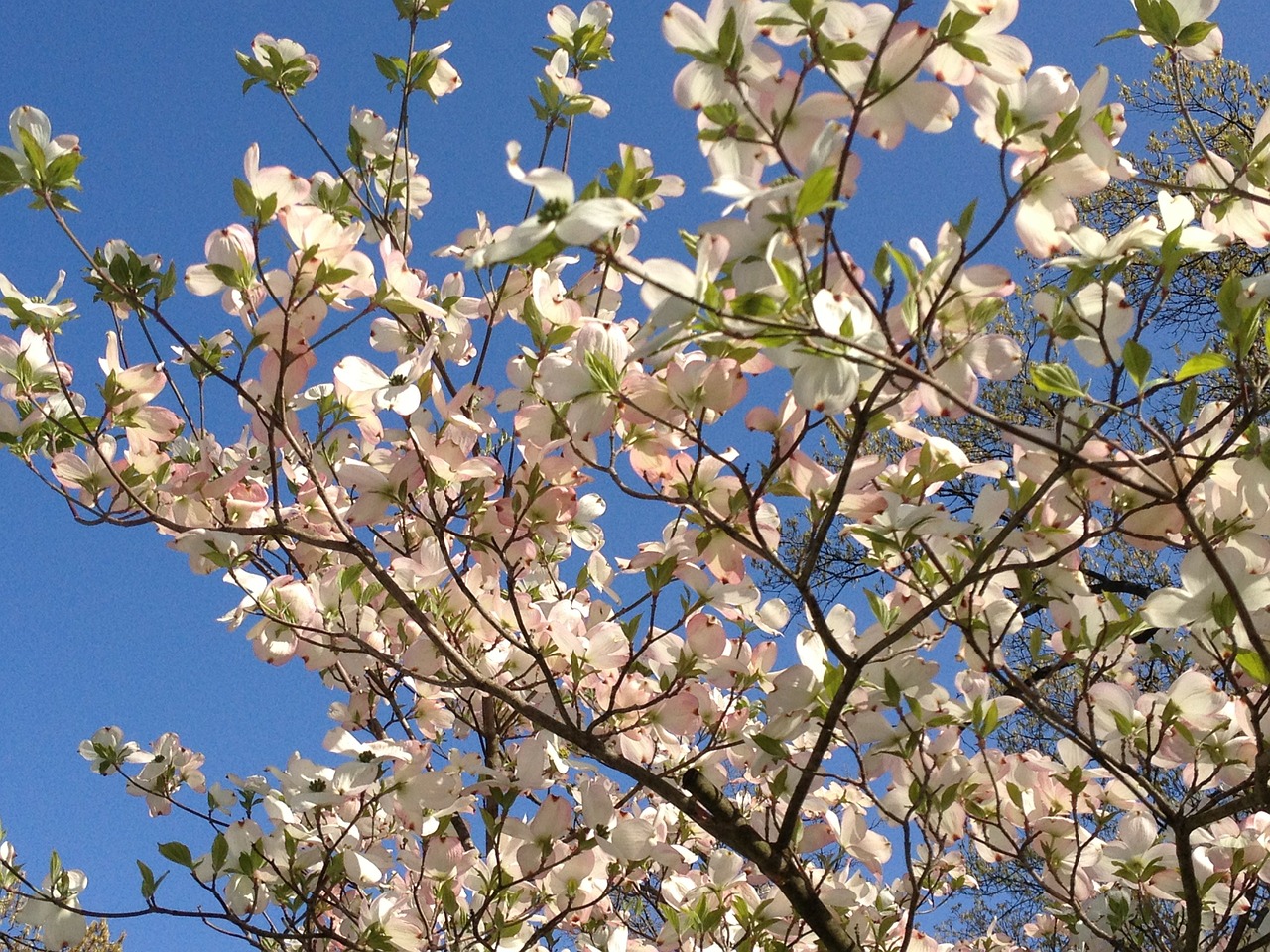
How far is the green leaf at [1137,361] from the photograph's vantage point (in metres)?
0.96

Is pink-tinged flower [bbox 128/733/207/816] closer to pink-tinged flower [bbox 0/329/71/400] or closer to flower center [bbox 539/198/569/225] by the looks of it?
pink-tinged flower [bbox 0/329/71/400]

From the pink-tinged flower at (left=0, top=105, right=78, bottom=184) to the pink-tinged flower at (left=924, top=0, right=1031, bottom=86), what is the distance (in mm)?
1075

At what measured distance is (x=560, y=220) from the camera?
2.20 feet

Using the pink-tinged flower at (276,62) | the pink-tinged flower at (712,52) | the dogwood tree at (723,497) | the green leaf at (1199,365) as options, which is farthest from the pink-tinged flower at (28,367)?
the green leaf at (1199,365)

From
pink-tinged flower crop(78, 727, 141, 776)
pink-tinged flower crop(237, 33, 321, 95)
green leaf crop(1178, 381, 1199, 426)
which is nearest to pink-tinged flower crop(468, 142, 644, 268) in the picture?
green leaf crop(1178, 381, 1199, 426)

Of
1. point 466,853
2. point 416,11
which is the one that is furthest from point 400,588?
point 416,11

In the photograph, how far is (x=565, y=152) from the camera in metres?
1.93

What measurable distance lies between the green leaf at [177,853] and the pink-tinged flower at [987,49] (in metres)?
1.57

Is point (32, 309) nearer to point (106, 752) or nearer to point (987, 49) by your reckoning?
point (106, 752)

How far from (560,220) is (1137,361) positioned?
1.95 feet

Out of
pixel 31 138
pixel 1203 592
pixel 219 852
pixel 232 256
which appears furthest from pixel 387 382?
pixel 1203 592

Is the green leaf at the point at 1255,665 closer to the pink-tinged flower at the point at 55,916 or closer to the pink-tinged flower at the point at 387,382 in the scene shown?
the pink-tinged flower at the point at 387,382

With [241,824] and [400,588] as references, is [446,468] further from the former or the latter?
[241,824]

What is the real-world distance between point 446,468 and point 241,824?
74cm
